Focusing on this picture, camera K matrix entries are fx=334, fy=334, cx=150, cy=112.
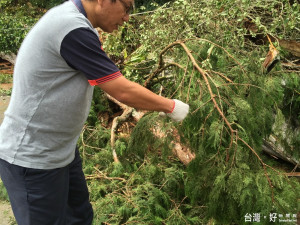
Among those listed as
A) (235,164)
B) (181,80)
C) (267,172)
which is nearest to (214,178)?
(235,164)

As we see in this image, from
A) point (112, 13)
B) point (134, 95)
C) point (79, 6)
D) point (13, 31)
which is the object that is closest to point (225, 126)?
point (134, 95)

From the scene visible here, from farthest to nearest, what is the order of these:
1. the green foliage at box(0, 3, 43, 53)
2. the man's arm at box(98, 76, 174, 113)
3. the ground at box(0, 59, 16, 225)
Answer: the green foliage at box(0, 3, 43, 53) < the ground at box(0, 59, 16, 225) < the man's arm at box(98, 76, 174, 113)

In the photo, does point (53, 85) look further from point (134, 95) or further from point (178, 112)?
point (178, 112)

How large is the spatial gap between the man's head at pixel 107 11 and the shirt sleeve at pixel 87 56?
0.19 meters

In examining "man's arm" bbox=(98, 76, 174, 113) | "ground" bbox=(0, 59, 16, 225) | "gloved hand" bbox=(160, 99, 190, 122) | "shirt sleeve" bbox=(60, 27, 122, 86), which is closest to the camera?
"shirt sleeve" bbox=(60, 27, 122, 86)

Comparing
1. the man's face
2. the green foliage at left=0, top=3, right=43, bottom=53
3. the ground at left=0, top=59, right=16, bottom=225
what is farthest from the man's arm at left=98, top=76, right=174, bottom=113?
the green foliage at left=0, top=3, right=43, bottom=53

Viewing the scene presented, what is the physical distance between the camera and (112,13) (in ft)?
5.73

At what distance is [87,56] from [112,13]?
31 centimetres

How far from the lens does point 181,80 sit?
2957mm

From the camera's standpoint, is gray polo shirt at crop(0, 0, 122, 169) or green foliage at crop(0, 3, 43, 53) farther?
green foliage at crop(0, 3, 43, 53)

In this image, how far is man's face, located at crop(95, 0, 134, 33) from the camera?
1.71 m

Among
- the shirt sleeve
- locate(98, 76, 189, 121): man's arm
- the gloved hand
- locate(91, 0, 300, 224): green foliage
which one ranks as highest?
the shirt sleeve

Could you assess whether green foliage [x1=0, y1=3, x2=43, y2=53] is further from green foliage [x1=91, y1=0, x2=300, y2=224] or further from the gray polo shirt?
the gray polo shirt

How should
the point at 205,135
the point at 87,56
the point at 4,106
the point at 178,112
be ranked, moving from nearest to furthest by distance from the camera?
the point at 87,56 → the point at 178,112 → the point at 205,135 → the point at 4,106
